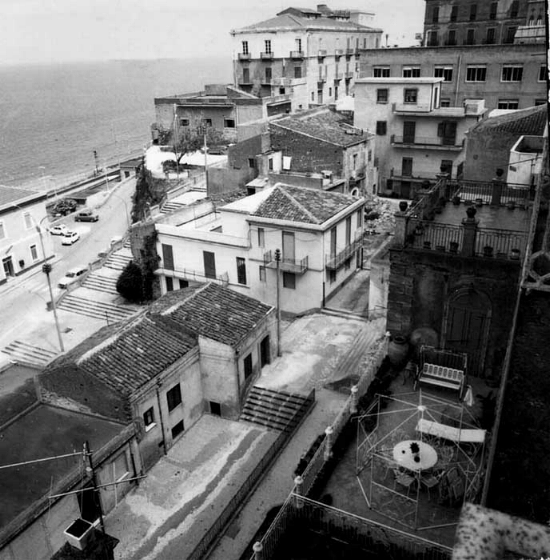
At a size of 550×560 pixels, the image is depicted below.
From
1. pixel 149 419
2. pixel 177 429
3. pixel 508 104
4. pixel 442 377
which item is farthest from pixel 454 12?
pixel 149 419

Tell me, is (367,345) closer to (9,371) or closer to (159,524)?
(159,524)

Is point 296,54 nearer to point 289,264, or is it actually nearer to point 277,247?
point 277,247

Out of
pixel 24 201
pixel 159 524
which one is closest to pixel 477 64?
pixel 24 201

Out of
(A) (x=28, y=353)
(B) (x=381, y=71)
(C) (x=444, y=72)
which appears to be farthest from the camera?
(B) (x=381, y=71)

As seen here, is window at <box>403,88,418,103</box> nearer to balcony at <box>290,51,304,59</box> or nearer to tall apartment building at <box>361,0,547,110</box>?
tall apartment building at <box>361,0,547,110</box>

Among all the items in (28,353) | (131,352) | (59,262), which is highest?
(131,352)

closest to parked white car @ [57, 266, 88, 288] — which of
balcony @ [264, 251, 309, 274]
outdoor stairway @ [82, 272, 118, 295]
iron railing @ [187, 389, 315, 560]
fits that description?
outdoor stairway @ [82, 272, 118, 295]
